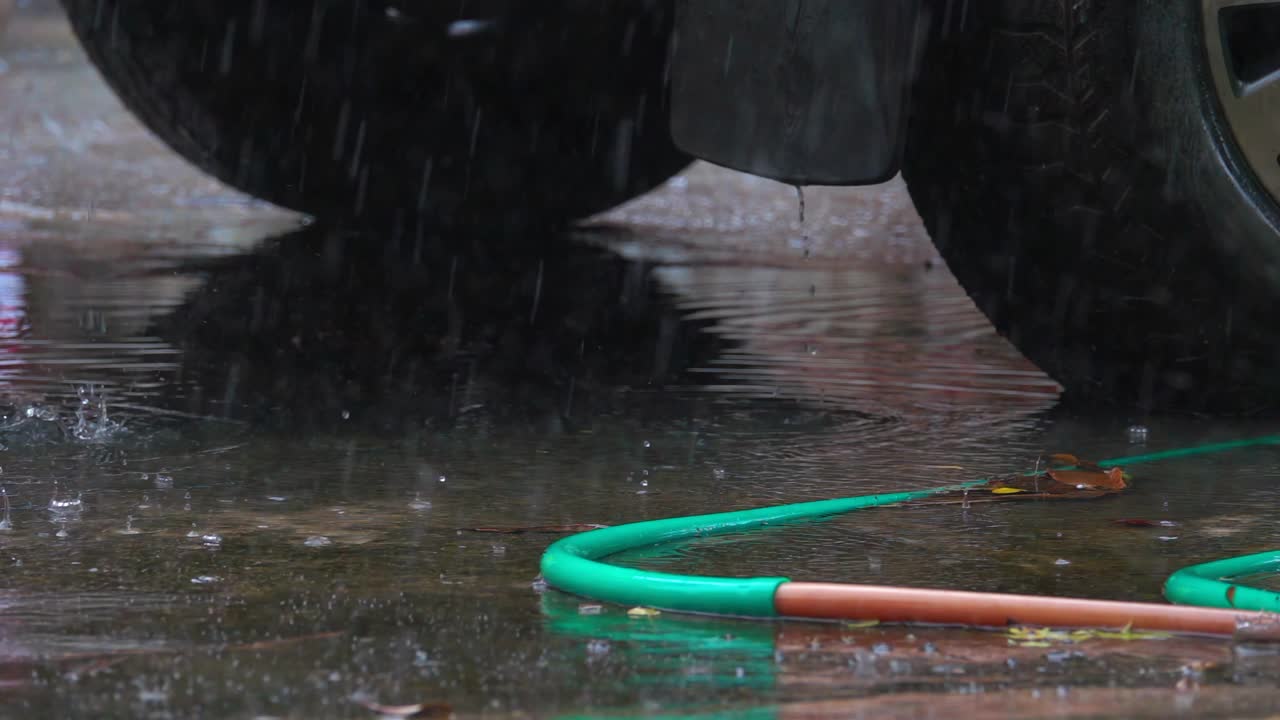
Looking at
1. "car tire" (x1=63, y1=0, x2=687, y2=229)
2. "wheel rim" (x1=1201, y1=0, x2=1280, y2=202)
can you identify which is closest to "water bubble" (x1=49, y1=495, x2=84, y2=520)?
"wheel rim" (x1=1201, y1=0, x2=1280, y2=202)

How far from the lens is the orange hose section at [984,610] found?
2.02 m

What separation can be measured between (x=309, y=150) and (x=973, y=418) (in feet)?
8.26

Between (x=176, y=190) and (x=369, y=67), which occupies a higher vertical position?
(x=369, y=67)

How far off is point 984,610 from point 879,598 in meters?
0.11

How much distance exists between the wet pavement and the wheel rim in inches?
19.3

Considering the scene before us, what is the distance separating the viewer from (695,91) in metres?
3.29

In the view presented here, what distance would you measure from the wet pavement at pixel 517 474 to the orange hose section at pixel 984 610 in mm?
28

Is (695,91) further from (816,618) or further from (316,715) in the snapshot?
(316,715)

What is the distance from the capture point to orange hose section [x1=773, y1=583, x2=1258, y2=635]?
2.02 m

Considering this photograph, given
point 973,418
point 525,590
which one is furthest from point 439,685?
point 973,418

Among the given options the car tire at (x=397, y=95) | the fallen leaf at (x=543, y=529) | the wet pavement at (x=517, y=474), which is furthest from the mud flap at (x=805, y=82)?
the car tire at (x=397, y=95)

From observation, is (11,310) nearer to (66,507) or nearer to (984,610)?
(66,507)

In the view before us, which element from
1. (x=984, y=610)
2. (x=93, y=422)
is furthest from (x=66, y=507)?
(x=984, y=610)

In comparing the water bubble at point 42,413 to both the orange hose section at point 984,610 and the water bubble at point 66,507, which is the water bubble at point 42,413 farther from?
the orange hose section at point 984,610
